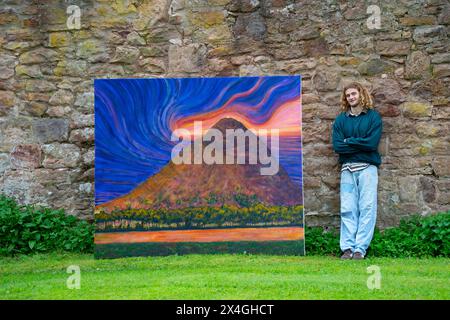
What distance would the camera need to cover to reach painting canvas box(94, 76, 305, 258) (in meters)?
7.26

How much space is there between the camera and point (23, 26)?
817 cm

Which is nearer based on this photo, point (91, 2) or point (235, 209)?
point (235, 209)

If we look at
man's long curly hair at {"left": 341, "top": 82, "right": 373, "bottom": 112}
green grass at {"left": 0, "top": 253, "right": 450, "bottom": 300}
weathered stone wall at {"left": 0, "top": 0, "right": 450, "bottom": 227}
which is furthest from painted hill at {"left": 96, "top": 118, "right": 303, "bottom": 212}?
man's long curly hair at {"left": 341, "top": 82, "right": 373, "bottom": 112}

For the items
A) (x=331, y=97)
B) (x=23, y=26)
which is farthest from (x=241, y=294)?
(x=23, y=26)

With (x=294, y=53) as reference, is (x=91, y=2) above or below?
above

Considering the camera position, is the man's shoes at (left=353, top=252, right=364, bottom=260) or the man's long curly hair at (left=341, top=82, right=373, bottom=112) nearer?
the man's shoes at (left=353, top=252, right=364, bottom=260)

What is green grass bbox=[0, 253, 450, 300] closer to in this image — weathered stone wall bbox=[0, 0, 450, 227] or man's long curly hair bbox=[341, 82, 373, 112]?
weathered stone wall bbox=[0, 0, 450, 227]

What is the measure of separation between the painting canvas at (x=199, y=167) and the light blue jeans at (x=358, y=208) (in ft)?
1.52

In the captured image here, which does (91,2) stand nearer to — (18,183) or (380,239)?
(18,183)

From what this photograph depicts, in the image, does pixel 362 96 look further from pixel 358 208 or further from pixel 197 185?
pixel 197 185

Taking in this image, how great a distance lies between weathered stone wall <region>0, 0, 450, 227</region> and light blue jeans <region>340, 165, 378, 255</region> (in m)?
0.40

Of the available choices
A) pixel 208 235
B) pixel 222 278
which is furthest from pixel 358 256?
pixel 222 278

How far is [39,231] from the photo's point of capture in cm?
783

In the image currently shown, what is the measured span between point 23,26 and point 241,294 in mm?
4610
